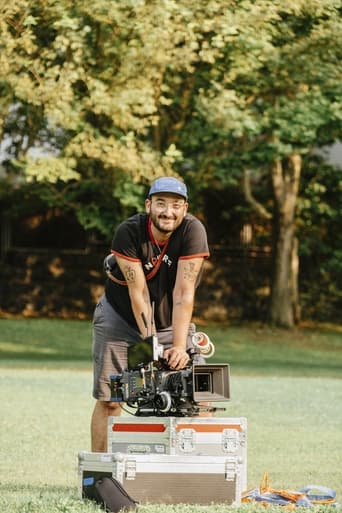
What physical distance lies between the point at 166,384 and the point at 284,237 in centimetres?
2636

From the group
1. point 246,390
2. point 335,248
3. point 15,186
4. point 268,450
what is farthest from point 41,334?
point 268,450

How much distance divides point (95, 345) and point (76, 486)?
100 centimetres

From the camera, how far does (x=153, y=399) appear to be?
26.7ft

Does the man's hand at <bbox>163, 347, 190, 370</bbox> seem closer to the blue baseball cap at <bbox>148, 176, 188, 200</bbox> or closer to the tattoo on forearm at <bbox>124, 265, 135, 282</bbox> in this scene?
the tattoo on forearm at <bbox>124, 265, 135, 282</bbox>

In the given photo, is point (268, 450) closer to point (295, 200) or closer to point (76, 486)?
point (76, 486)

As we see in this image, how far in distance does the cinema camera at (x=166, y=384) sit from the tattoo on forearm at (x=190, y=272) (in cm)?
67

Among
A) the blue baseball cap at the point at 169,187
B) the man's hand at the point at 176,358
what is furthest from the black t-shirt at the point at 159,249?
the man's hand at the point at 176,358

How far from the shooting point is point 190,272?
875cm

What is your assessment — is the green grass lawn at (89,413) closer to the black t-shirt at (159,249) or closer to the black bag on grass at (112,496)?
the black bag on grass at (112,496)

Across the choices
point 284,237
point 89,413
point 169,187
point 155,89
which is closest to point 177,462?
point 169,187

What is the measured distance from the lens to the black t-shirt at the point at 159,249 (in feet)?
28.9

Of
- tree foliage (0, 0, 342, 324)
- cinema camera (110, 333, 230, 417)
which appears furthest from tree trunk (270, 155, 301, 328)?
cinema camera (110, 333, 230, 417)

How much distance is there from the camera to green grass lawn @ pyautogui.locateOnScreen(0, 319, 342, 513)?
374 inches

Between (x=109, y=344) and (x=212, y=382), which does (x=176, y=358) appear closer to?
(x=212, y=382)
